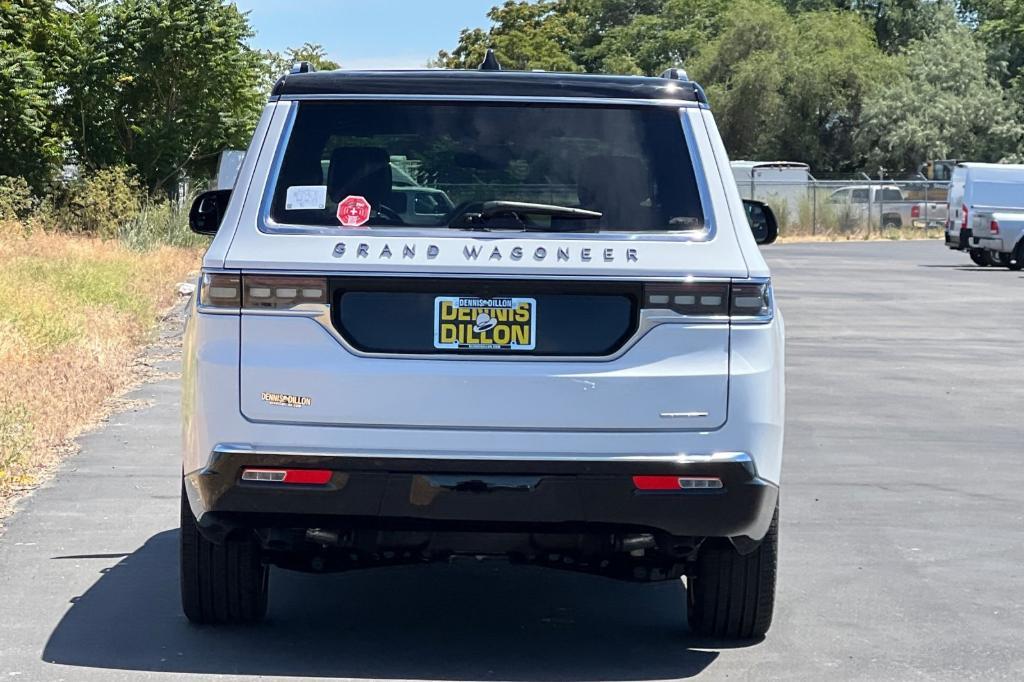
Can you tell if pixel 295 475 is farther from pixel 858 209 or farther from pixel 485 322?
pixel 858 209

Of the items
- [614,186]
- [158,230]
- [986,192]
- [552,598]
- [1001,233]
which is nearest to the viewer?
[614,186]

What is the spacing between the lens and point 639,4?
104000 millimetres

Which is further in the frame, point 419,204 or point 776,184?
point 776,184

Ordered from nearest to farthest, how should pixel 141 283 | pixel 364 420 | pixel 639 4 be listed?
pixel 364 420 < pixel 141 283 < pixel 639 4

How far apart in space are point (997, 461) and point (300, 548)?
5896mm

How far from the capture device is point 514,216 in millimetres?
5242

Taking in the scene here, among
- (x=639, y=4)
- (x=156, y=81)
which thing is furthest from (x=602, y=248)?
(x=639, y=4)

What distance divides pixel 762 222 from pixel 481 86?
1.59 meters

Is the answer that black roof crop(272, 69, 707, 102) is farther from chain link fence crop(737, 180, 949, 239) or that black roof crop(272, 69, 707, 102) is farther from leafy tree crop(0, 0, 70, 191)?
chain link fence crop(737, 180, 949, 239)

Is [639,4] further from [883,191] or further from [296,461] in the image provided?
[296,461]

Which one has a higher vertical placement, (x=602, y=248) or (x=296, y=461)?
(x=602, y=248)

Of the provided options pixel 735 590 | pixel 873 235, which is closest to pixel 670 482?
pixel 735 590

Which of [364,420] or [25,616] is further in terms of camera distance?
[25,616]

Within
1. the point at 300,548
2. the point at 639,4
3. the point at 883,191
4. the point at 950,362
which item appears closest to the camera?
the point at 300,548
